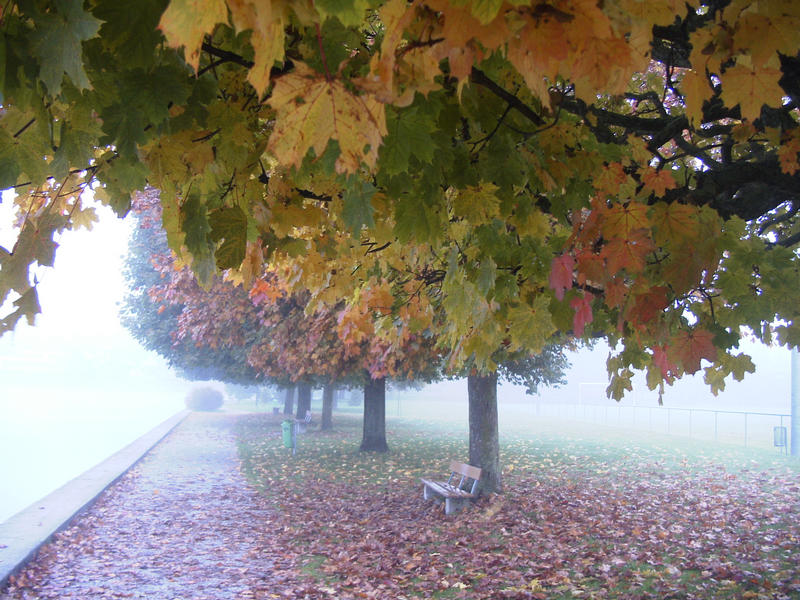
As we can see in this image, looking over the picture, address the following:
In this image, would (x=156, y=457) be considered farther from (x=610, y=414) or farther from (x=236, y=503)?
(x=610, y=414)

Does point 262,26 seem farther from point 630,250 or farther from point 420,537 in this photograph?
point 420,537

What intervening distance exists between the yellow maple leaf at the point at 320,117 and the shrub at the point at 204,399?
187ft

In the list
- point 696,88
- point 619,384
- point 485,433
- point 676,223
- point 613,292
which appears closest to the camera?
point 696,88

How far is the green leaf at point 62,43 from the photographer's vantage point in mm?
1563

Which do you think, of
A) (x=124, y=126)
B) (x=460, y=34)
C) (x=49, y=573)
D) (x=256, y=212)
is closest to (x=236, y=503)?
(x=49, y=573)

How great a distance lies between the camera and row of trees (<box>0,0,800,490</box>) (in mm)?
1286

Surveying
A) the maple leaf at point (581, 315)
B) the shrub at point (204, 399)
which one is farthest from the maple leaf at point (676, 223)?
the shrub at point (204, 399)

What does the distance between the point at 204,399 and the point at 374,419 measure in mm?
40185

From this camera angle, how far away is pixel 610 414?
2313 inches

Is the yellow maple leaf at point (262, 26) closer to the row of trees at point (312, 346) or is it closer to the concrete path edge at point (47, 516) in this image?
the row of trees at point (312, 346)

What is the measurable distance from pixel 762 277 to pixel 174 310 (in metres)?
23.5

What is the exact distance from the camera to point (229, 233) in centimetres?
261

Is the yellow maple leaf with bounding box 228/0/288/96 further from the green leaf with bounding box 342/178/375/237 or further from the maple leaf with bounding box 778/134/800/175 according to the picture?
the maple leaf with bounding box 778/134/800/175

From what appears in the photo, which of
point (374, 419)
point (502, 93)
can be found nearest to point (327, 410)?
point (374, 419)
